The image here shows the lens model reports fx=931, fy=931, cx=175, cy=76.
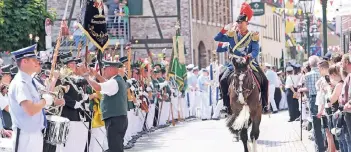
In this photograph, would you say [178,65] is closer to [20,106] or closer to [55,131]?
[55,131]

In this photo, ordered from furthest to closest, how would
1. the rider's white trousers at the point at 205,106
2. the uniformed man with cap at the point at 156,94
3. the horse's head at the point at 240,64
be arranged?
1. the rider's white trousers at the point at 205,106
2. the uniformed man with cap at the point at 156,94
3. the horse's head at the point at 240,64

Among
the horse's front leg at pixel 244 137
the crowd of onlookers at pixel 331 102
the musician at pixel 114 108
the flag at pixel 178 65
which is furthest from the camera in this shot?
the flag at pixel 178 65

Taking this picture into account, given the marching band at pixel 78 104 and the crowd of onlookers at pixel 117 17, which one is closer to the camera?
the marching band at pixel 78 104

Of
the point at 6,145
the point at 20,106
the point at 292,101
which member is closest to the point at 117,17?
the point at 292,101

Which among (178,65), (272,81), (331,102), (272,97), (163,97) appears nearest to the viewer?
(331,102)

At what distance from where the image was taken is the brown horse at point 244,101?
1700 centimetres

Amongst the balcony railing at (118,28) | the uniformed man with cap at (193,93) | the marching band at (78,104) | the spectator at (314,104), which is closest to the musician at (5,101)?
the marching band at (78,104)

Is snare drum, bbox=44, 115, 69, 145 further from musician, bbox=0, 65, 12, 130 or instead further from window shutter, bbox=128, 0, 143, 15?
window shutter, bbox=128, 0, 143, 15

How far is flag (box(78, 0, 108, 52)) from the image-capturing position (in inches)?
650

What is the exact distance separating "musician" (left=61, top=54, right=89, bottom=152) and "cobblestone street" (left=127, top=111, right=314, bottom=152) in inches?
142

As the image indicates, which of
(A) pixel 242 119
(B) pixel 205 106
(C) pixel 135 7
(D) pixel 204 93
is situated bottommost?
(B) pixel 205 106

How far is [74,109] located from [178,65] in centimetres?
1511

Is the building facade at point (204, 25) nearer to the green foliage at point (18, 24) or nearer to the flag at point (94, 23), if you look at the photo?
the green foliage at point (18, 24)

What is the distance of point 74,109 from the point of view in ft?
47.1
